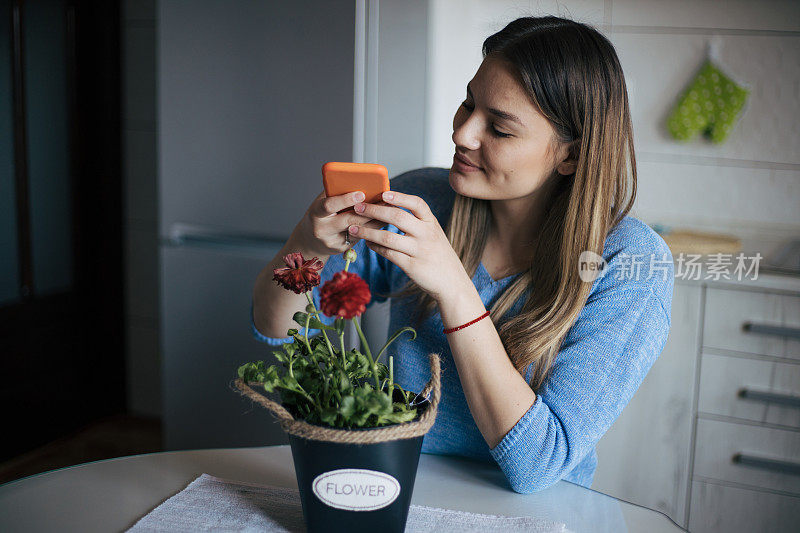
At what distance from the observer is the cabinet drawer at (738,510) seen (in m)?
1.88

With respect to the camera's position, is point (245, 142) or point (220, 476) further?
point (245, 142)

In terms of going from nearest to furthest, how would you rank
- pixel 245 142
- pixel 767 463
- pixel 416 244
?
pixel 416 244
pixel 767 463
pixel 245 142

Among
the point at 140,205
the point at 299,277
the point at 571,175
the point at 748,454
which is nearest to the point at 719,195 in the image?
the point at 748,454

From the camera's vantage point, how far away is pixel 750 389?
1.88 meters

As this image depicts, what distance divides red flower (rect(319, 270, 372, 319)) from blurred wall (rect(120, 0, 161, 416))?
2357 millimetres

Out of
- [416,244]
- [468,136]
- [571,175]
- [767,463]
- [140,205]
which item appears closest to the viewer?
[416,244]

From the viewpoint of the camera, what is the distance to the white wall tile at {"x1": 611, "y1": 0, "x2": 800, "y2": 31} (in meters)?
1.75

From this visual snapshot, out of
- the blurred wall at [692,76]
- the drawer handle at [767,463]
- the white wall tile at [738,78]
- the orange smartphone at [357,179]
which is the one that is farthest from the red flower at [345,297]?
the drawer handle at [767,463]

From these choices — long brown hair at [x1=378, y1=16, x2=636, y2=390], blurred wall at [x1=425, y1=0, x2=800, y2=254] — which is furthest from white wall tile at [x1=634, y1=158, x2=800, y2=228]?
long brown hair at [x1=378, y1=16, x2=636, y2=390]

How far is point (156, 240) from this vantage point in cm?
286

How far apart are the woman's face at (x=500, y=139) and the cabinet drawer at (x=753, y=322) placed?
0.97m

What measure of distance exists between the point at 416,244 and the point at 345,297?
0.29m

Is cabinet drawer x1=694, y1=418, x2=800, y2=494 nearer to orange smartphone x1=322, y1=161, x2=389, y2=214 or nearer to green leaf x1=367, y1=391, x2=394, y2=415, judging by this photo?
orange smartphone x1=322, y1=161, x2=389, y2=214

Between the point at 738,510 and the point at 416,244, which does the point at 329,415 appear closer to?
the point at 416,244
